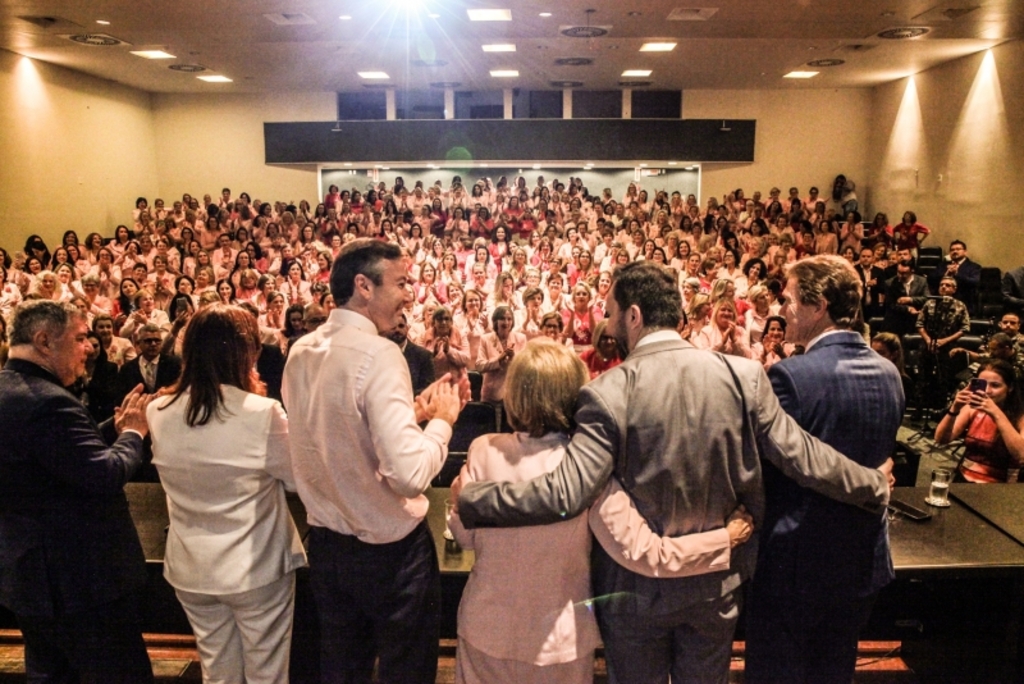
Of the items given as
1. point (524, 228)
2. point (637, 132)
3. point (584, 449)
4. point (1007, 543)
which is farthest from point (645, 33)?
point (584, 449)

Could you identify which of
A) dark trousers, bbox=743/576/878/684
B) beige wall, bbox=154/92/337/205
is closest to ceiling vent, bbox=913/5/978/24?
dark trousers, bbox=743/576/878/684

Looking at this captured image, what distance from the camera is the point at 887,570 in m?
1.70

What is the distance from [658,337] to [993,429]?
7.75ft

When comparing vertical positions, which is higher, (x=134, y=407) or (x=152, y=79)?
(x=152, y=79)

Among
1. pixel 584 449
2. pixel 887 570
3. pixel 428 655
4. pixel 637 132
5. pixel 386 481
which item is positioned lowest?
pixel 428 655

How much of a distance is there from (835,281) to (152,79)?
42.6 ft

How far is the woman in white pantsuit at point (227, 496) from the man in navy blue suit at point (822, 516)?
1140 millimetres

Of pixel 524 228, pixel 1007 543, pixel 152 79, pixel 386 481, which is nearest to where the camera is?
pixel 386 481

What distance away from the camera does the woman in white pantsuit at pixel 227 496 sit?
5.37ft

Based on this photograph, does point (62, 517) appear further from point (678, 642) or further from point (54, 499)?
point (678, 642)

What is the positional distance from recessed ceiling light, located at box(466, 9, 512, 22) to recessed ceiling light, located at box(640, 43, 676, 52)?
8.59ft

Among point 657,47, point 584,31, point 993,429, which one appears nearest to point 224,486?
point 993,429

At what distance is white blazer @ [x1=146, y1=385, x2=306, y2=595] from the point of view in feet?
5.37

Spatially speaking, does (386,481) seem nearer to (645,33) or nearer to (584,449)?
(584,449)
